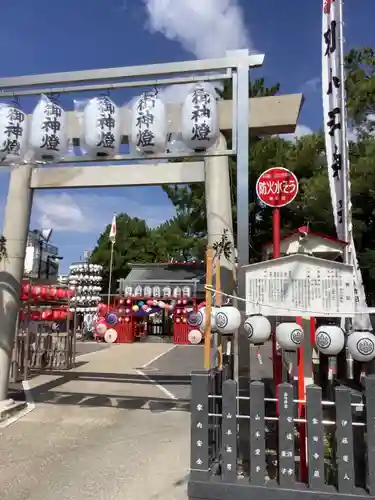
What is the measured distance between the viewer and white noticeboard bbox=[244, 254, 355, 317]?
4.39 m

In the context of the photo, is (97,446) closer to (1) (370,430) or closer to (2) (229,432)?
(2) (229,432)

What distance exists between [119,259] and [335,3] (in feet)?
119

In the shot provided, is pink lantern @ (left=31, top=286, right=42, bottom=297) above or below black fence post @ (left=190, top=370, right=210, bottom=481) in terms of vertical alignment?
above

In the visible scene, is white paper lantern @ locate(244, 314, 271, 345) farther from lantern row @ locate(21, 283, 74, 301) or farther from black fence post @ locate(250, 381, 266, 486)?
lantern row @ locate(21, 283, 74, 301)

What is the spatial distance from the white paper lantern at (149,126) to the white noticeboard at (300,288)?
9.89ft

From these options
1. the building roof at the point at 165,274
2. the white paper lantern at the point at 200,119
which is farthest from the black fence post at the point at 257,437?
the building roof at the point at 165,274

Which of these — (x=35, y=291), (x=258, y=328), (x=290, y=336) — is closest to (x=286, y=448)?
(x=290, y=336)

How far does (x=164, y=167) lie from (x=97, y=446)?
4040 millimetres

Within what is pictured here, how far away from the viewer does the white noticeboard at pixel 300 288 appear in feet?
14.4

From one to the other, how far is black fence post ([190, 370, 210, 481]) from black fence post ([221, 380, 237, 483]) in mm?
151

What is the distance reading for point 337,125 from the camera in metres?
5.45

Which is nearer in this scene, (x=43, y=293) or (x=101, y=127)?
(x=101, y=127)

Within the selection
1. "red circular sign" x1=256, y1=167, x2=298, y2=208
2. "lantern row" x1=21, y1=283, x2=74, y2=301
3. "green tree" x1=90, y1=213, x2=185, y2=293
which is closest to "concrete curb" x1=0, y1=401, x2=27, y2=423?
"lantern row" x1=21, y1=283, x2=74, y2=301

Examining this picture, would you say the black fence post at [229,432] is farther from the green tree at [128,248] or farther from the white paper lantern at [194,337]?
the green tree at [128,248]
